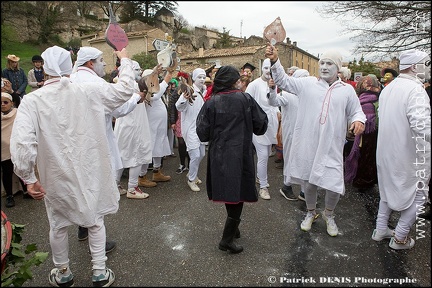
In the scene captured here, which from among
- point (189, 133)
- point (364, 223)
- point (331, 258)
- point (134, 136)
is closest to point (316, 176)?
point (331, 258)

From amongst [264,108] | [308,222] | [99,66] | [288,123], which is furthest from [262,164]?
[99,66]

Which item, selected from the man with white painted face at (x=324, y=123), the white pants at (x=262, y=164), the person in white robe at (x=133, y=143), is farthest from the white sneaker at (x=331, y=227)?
the person in white robe at (x=133, y=143)

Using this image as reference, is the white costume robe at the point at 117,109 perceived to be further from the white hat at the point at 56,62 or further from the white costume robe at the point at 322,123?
the white costume robe at the point at 322,123

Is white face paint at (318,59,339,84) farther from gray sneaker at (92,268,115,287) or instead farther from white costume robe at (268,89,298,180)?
gray sneaker at (92,268,115,287)

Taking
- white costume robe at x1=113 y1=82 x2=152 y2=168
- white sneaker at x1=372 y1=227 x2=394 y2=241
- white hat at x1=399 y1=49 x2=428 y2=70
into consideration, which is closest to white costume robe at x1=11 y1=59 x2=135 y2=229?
white costume robe at x1=113 y1=82 x2=152 y2=168

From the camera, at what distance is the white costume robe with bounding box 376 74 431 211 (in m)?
2.73

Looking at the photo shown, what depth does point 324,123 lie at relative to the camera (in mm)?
3203

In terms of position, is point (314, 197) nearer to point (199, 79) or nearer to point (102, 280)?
point (102, 280)

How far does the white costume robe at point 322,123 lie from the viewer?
319 centimetres

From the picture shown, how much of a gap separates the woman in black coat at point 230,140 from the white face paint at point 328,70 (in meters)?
0.91

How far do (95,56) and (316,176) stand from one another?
2.67 m

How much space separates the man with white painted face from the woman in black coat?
60 centimetres

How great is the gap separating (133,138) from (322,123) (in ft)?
9.08

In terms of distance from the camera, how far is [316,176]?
10.6ft
